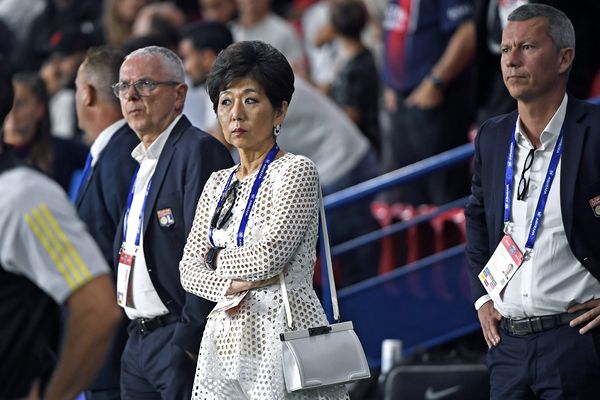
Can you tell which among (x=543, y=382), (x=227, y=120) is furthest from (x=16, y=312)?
(x=543, y=382)

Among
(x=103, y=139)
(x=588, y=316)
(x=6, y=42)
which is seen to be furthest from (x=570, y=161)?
(x=6, y=42)

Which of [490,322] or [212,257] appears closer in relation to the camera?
[212,257]

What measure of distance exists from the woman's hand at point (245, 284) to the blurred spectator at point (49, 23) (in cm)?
766

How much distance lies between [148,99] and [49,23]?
711cm

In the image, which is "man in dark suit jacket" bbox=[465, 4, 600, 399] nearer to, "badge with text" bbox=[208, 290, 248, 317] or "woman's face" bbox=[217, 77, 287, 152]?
"woman's face" bbox=[217, 77, 287, 152]

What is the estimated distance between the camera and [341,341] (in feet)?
16.1

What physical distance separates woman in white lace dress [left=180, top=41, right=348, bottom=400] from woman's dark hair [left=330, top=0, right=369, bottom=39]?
4497 millimetres

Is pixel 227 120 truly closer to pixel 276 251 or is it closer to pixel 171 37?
pixel 276 251

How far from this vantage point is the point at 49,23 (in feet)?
41.4

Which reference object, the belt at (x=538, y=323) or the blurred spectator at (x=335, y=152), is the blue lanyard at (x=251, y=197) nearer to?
the belt at (x=538, y=323)

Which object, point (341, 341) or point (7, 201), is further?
point (341, 341)

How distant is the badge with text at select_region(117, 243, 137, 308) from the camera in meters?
5.65

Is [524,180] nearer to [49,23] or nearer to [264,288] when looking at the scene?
[264,288]

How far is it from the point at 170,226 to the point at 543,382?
173 cm
